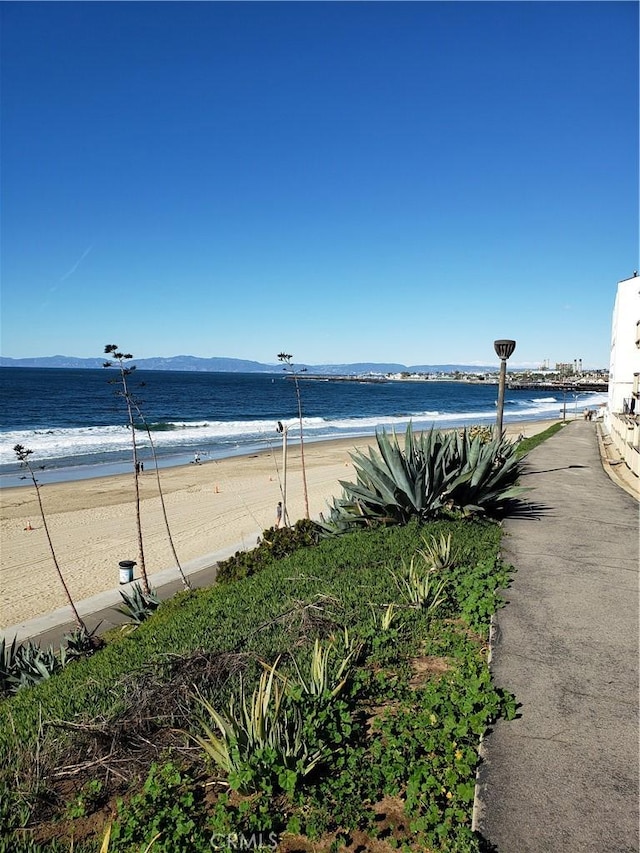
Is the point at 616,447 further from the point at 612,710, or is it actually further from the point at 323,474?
Answer: the point at 612,710

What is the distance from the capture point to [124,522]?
1494 cm

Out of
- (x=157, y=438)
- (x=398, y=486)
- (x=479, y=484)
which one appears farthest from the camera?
(x=157, y=438)

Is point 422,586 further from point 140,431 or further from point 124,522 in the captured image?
point 140,431

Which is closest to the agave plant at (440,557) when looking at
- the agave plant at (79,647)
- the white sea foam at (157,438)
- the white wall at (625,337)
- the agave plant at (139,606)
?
the agave plant at (139,606)

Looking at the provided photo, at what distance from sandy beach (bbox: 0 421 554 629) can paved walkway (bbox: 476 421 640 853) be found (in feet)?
20.1

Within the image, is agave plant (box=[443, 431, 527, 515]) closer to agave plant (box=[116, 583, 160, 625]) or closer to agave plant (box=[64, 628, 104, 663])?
agave plant (box=[116, 583, 160, 625])

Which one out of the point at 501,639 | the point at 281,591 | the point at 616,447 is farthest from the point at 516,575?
the point at 616,447

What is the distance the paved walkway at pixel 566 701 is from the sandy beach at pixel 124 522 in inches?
242

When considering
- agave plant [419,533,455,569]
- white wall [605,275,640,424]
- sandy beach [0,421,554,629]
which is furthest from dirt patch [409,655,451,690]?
white wall [605,275,640,424]

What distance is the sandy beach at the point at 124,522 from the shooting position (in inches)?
392

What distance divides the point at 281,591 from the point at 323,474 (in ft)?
57.3

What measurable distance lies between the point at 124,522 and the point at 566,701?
1355cm

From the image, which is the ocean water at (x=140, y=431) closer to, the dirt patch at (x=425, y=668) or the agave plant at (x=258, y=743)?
the dirt patch at (x=425, y=668)

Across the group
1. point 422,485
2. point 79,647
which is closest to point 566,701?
point 422,485
